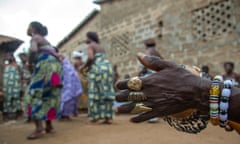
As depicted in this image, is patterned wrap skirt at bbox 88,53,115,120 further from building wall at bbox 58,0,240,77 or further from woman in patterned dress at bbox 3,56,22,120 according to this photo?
building wall at bbox 58,0,240,77

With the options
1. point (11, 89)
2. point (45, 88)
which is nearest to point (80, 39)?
point (11, 89)

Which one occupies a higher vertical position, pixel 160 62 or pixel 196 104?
pixel 160 62

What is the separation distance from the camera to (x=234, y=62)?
698cm

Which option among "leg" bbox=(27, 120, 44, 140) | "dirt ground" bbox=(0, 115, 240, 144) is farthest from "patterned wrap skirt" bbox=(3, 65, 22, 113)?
"leg" bbox=(27, 120, 44, 140)

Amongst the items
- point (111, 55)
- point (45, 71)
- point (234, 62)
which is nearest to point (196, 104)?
point (45, 71)

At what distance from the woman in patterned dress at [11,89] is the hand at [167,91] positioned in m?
6.13

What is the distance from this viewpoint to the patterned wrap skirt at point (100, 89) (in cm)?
516

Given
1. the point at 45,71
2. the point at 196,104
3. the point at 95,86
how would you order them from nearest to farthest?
the point at 196,104 → the point at 45,71 → the point at 95,86

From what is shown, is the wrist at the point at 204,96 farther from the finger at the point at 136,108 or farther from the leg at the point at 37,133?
the leg at the point at 37,133

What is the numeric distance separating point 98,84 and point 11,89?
275cm

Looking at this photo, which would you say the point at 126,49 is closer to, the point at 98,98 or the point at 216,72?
the point at 216,72

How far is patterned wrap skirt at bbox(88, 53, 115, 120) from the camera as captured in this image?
5156mm

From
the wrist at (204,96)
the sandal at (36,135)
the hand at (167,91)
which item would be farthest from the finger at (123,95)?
the sandal at (36,135)

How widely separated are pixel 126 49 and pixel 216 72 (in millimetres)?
3586
